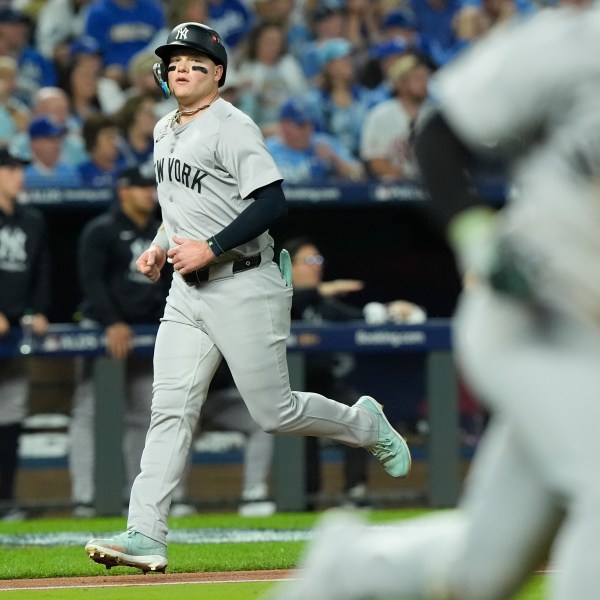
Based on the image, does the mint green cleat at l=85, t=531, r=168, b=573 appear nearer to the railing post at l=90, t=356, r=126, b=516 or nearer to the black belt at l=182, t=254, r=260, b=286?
the black belt at l=182, t=254, r=260, b=286

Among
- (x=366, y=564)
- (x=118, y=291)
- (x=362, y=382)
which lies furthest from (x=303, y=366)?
(x=366, y=564)

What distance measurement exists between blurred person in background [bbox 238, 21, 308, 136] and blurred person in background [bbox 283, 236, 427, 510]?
1.88 m

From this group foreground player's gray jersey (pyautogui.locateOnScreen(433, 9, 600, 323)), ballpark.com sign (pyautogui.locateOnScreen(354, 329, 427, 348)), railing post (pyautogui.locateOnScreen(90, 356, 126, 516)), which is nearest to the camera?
foreground player's gray jersey (pyautogui.locateOnScreen(433, 9, 600, 323))

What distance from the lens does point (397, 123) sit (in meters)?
10.1

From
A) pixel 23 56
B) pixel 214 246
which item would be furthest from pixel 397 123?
pixel 214 246

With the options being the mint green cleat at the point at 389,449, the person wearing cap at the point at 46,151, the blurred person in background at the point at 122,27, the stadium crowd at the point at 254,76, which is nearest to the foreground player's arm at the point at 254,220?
the mint green cleat at the point at 389,449

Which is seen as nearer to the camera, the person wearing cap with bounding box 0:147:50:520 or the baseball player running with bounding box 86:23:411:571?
the baseball player running with bounding box 86:23:411:571

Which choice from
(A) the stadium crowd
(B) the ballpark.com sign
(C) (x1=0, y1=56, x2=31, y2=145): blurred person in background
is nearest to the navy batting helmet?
(B) the ballpark.com sign

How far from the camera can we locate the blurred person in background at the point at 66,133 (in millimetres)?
9633

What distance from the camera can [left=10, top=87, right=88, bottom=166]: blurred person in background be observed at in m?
9.63

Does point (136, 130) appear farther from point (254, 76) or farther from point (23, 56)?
point (23, 56)

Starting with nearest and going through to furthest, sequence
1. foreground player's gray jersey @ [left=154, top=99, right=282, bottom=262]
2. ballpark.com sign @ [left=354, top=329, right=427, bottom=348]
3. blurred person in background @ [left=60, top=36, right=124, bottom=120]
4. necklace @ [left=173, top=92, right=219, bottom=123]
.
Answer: foreground player's gray jersey @ [left=154, top=99, right=282, bottom=262] → necklace @ [left=173, top=92, right=219, bottom=123] → ballpark.com sign @ [left=354, top=329, right=427, bottom=348] → blurred person in background @ [left=60, top=36, right=124, bottom=120]

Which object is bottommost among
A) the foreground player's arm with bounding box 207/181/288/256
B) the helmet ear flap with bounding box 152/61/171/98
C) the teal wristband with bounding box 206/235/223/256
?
the teal wristband with bounding box 206/235/223/256

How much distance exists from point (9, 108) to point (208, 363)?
5143mm
